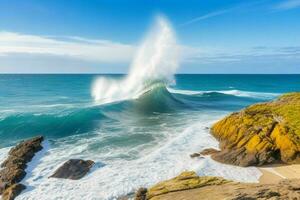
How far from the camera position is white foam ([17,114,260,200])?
33.3 ft

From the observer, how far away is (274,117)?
15750 millimetres

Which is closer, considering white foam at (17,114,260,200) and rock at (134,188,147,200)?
rock at (134,188,147,200)

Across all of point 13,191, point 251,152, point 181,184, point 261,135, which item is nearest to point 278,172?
point 251,152

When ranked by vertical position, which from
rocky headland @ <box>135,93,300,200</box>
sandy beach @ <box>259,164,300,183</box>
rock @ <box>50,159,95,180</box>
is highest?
rocky headland @ <box>135,93,300,200</box>

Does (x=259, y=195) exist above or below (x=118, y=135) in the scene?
above

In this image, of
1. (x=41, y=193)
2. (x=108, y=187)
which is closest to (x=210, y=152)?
(x=108, y=187)

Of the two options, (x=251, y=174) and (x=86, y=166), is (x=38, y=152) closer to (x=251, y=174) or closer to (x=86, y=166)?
(x=86, y=166)

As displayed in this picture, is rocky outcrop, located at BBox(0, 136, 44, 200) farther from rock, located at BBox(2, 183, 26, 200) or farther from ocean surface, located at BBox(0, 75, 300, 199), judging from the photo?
ocean surface, located at BBox(0, 75, 300, 199)

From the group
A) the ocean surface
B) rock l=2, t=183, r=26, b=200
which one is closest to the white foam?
the ocean surface

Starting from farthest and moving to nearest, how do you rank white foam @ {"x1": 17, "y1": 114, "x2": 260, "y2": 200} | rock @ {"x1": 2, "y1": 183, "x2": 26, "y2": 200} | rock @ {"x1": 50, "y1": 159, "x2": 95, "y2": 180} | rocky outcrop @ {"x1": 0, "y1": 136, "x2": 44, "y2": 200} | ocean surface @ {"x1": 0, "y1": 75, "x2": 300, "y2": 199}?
rock @ {"x1": 50, "y1": 159, "x2": 95, "y2": 180}, ocean surface @ {"x1": 0, "y1": 75, "x2": 300, "y2": 199}, rocky outcrop @ {"x1": 0, "y1": 136, "x2": 44, "y2": 200}, white foam @ {"x1": 17, "y1": 114, "x2": 260, "y2": 200}, rock @ {"x1": 2, "y1": 183, "x2": 26, "y2": 200}

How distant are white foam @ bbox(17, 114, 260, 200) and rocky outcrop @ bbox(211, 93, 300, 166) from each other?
836 mm

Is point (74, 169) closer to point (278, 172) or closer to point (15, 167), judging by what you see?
point (15, 167)

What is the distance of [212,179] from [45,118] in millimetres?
16987

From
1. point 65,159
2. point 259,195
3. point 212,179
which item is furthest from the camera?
point 65,159
